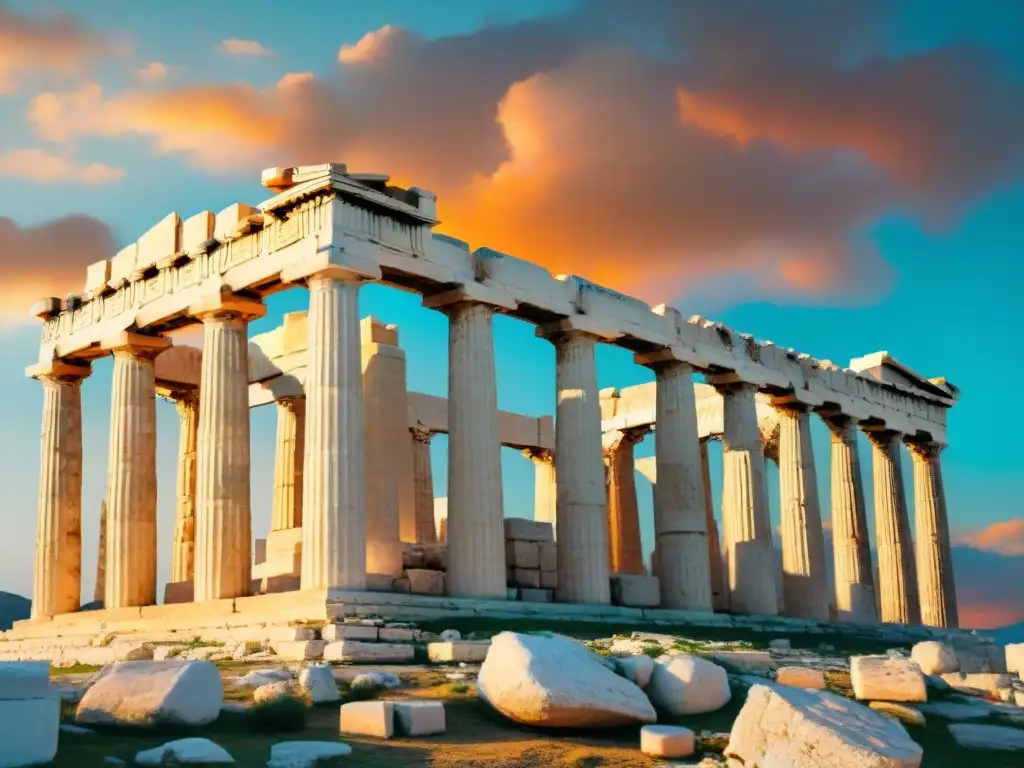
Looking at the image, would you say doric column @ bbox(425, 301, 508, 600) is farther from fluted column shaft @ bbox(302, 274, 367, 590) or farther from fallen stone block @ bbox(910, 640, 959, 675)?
fallen stone block @ bbox(910, 640, 959, 675)

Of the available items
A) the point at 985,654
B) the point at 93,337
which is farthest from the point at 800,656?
the point at 93,337

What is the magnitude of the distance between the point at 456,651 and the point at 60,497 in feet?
56.0

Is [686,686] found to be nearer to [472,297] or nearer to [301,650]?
[301,650]

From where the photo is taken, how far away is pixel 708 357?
34781 millimetres

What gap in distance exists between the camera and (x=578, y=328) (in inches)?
1195

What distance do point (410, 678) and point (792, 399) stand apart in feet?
77.4

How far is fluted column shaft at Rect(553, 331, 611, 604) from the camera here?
96.5ft

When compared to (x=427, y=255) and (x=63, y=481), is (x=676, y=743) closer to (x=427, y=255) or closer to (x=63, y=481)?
(x=427, y=255)

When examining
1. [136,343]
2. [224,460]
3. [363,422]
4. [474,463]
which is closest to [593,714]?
[474,463]

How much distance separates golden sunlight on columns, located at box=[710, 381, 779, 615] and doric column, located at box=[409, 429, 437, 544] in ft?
29.7

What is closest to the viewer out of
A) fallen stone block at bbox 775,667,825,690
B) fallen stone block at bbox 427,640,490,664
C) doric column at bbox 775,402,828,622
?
fallen stone block at bbox 775,667,825,690

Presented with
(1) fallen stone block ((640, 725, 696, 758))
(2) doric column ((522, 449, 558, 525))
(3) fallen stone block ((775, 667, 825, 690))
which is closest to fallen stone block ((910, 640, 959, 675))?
(3) fallen stone block ((775, 667, 825, 690))

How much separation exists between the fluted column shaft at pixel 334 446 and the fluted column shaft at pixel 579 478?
22.1 ft

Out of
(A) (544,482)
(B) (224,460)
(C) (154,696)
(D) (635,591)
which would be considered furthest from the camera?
(A) (544,482)
